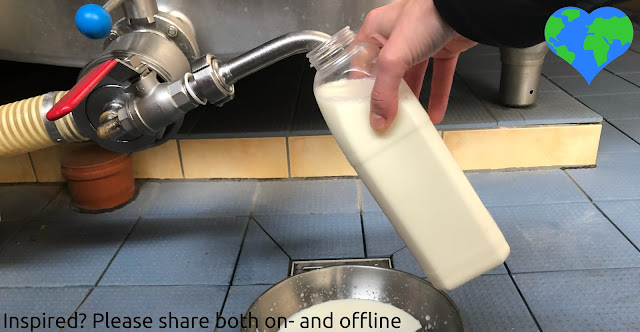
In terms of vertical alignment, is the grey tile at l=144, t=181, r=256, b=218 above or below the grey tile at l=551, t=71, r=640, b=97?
above

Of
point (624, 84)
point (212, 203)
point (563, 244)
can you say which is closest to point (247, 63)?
point (212, 203)

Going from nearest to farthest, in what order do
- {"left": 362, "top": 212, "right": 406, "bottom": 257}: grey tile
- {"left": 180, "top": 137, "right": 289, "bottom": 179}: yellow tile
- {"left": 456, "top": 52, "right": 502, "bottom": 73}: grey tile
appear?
{"left": 362, "top": 212, "right": 406, "bottom": 257}: grey tile < {"left": 180, "top": 137, "right": 289, "bottom": 179}: yellow tile < {"left": 456, "top": 52, "right": 502, "bottom": 73}: grey tile

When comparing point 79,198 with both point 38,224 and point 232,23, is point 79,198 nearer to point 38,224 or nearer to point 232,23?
point 38,224

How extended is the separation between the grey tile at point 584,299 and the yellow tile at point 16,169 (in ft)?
3.60

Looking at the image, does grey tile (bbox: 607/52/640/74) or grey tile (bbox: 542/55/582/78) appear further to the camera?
grey tile (bbox: 607/52/640/74)

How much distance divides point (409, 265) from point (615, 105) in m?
0.96

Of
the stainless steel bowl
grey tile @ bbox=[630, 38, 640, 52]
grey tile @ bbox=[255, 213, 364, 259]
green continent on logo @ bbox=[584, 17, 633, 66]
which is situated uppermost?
green continent on logo @ bbox=[584, 17, 633, 66]

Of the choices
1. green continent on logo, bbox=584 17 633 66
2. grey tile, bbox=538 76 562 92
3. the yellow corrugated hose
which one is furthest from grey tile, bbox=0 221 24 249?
grey tile, bbox=538 76 562 92

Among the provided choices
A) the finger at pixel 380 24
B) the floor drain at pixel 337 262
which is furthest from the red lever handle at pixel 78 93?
the floor drain at pixel 337 262

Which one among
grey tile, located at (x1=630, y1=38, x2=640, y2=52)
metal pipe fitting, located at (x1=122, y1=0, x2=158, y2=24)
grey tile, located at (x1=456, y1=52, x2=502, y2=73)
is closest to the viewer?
metal pipe fitting, located at (x1=122, y1=0, x2=158, y2=24)

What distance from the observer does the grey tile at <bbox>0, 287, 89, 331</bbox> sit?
76cm

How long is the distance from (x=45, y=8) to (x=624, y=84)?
1.59 m

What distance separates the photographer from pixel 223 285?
799 millimetres

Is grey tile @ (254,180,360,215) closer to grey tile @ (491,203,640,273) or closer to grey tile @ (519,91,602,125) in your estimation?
grey tile @ (491,203,640,273)
